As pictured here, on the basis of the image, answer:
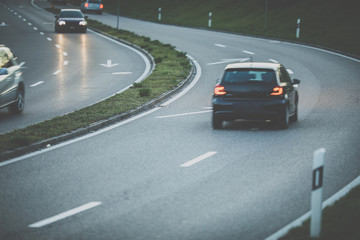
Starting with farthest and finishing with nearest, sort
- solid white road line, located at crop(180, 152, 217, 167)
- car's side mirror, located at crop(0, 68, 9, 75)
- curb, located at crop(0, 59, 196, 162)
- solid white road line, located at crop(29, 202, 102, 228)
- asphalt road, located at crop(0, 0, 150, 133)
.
→ 1. asphalt road, located at crop(0, 0, 150, 133)
2. car's side mirror, located at crop(0, 68, 9, 75)
3. curb, located at crop(0, 59, 196, 162)
4. solid white road line, located at crop(180, 152, 217, 167)
5. solid white road line, located at crop(29, 202, 102, 228)

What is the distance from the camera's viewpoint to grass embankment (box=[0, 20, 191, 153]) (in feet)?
42.5

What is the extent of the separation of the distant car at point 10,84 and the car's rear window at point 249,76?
5262mm

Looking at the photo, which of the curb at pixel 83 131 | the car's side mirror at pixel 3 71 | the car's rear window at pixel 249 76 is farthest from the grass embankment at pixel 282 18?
the car's side mirror at pixel 3 71

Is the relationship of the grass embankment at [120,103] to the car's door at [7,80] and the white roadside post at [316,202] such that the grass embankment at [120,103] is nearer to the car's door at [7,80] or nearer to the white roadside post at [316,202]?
the car's door at [7,80]

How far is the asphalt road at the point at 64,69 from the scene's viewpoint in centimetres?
1880

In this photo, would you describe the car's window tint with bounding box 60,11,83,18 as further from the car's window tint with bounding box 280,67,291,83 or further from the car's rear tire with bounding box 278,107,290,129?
the car's rear tire with bounding box 278,107,290,129

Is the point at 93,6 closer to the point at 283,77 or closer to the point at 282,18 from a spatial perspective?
the point at 282,18

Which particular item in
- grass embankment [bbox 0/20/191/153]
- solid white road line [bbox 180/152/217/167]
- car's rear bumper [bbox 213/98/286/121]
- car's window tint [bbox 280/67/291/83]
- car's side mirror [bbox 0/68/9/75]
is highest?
car's window tint [bbox 280/67/291/83]

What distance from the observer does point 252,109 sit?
48.3 ft

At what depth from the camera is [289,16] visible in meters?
47.9

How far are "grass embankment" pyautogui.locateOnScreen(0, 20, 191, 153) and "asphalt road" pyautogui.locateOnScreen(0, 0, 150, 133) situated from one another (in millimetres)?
818

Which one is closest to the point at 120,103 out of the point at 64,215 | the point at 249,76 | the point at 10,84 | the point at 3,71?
the point at 10,84

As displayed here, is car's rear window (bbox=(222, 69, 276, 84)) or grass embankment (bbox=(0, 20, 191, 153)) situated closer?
grass embankment (bbox=(0, 20, 191, 153))

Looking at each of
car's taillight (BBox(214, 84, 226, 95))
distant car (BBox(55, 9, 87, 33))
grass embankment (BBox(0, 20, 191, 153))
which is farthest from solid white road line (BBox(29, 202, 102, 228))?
distant car (BBox(55, 9, 87, 33))
